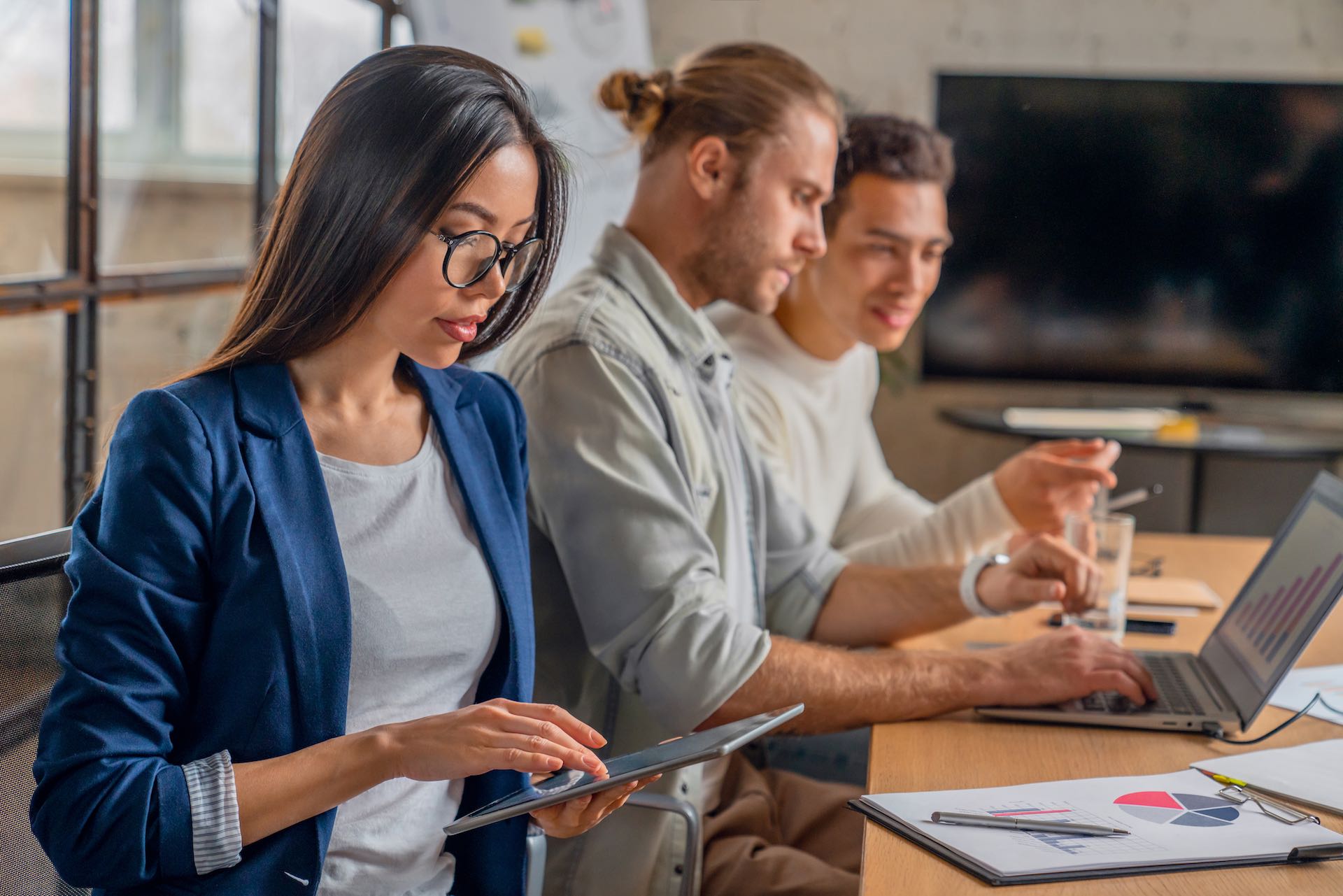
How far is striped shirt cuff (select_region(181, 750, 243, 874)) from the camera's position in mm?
848

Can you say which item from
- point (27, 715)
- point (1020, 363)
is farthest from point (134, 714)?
point (1020, 363)

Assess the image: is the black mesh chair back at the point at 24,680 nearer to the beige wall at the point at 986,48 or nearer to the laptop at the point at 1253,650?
the laptop at the point at 1253,650

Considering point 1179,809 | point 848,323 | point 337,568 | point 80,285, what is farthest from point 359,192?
point 80,285

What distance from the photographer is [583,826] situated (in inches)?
39.2

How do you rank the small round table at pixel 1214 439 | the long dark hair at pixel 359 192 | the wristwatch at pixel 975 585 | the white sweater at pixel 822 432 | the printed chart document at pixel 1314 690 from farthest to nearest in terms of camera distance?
the small round table at pixel 1214 439
the white sweater at pixel 822 432
the wristwatch at pixel 975 585
the printed chart document at pixel 1314 690
the long dark hair at pixel 359 192

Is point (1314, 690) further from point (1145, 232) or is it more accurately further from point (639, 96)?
point (1145, 232)

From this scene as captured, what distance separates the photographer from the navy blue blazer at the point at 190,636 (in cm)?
82

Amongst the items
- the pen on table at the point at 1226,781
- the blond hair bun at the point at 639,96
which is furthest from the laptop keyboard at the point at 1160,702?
the blond hair bun at the point at 639,96

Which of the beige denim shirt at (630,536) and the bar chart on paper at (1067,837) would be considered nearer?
the bar chart on paper at (1067,837)

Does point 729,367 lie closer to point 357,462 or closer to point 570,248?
point 357,462

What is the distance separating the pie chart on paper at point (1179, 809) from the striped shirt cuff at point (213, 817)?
0.66 metres

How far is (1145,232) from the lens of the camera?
150 inches

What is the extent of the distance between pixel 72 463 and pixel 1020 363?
275 centimetres

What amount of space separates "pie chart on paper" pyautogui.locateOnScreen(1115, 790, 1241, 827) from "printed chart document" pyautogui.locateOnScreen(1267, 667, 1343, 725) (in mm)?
280
